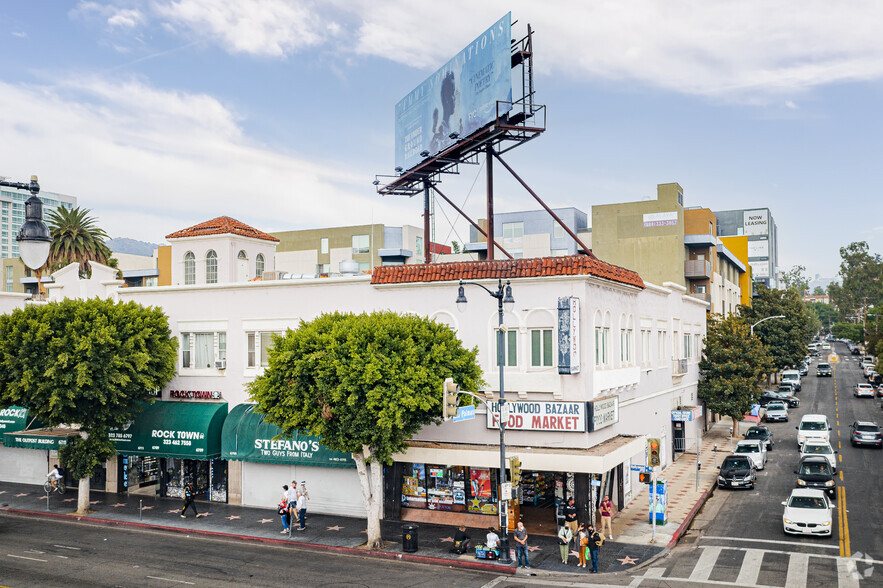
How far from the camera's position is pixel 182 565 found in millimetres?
24984

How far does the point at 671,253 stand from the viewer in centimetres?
6538

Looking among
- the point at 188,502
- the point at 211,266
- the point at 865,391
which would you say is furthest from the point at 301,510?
the point at 865,391

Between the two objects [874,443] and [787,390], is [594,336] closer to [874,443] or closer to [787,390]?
[874,443]

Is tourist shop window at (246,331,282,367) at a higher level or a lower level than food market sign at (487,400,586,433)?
higher

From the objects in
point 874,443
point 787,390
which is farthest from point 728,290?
point 874,443

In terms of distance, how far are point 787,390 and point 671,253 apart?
21355 millimetres

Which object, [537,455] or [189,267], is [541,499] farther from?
[189,267]

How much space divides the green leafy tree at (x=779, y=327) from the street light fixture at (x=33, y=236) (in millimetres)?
71802

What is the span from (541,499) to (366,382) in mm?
9689

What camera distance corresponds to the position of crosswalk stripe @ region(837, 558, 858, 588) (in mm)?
21766

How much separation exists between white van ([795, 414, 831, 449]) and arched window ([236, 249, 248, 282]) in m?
34.7

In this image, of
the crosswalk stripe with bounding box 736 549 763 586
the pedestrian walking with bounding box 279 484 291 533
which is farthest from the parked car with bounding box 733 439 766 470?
the pedestrian walking with bounding box 279 484 291 533

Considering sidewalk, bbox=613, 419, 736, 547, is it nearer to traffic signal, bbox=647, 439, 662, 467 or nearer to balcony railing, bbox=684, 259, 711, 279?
traffic signal, bbox=647, 439, 662, 467

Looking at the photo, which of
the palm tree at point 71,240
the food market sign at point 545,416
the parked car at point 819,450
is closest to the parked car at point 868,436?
the parked car at point 819,450
